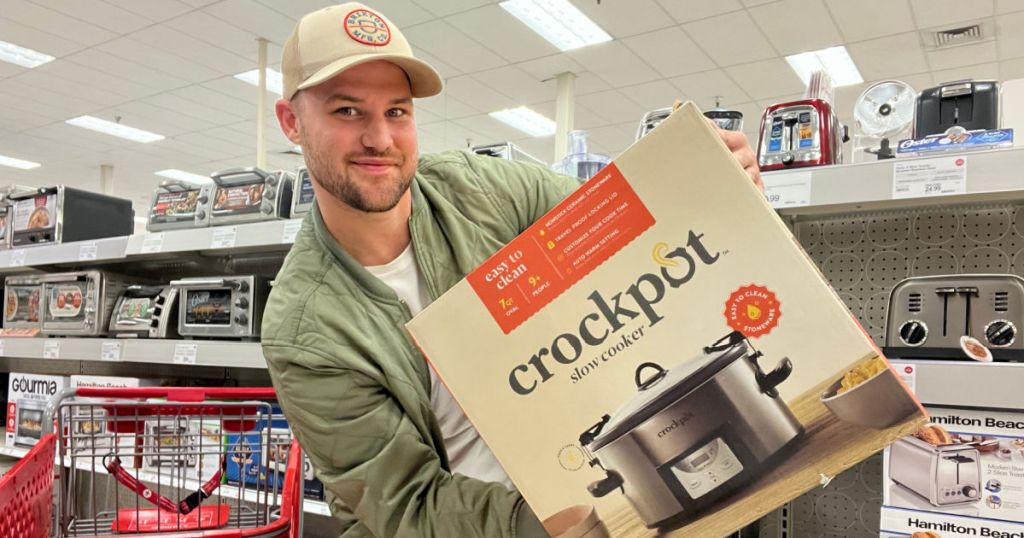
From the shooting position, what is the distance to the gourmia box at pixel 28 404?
278 cm

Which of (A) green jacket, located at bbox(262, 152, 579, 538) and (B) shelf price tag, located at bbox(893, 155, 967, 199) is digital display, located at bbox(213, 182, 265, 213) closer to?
(A) green jacket, located at bbox(262, 152, 579, 538)

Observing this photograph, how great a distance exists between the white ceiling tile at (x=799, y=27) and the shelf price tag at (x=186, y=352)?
16.1ft

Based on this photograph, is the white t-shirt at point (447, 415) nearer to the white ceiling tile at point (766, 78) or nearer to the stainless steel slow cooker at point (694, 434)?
the stainless steel slow cooker at point (694, 434)

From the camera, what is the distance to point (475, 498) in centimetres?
99

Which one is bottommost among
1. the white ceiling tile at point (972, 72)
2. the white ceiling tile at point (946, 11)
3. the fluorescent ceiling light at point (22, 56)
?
the white ceiling tile at point (972, 72)

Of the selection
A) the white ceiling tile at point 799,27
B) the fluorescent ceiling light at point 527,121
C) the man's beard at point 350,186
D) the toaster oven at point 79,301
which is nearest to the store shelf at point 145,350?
the toaster oven at point 79,301

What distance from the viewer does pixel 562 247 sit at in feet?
2.54

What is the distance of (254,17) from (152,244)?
4281 millimetres

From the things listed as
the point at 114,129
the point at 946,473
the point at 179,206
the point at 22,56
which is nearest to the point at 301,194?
the point at 179,206

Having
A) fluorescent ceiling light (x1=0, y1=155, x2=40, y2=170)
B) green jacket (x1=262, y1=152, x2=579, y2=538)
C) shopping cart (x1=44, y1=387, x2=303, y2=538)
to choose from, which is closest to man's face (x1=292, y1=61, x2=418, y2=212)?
green jacket (x1=262, y1=152, x2=579, y2=538)

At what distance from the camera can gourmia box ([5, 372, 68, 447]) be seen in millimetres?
2775

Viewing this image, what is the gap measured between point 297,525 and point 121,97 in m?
8.12

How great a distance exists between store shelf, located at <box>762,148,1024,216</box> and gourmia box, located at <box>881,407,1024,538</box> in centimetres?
37

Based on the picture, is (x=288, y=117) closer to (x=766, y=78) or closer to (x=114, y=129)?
(x=766, y=78)
